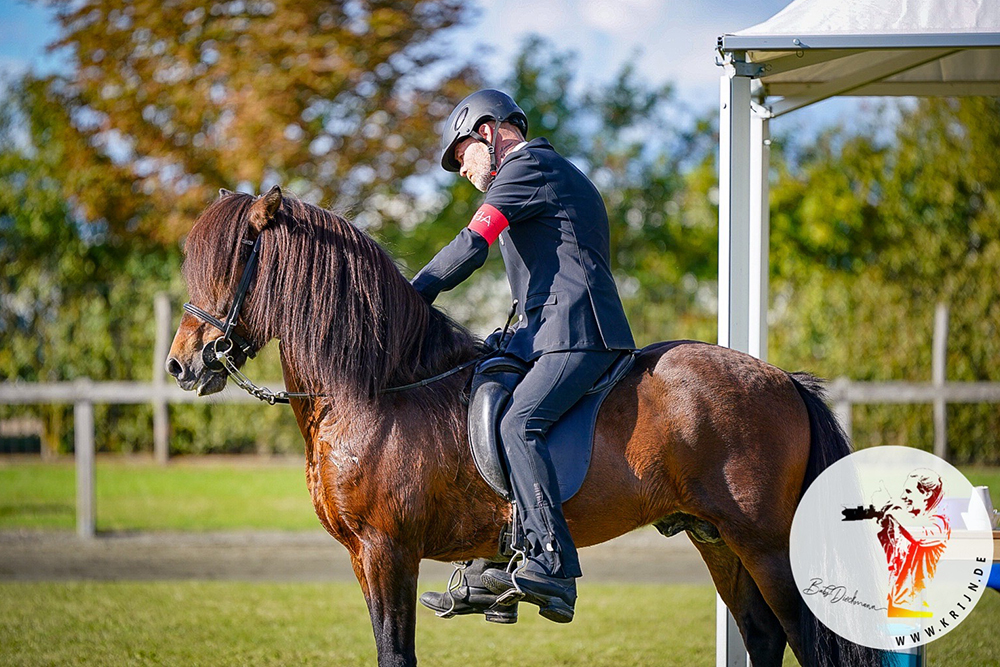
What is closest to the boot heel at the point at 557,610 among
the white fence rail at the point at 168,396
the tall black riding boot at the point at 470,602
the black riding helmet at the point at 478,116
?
the tall black riding boot at the point at 470,602

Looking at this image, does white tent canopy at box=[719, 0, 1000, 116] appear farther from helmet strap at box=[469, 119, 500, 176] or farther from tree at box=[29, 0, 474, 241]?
tree at box=[29, 0, 474, 241]

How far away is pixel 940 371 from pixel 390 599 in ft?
33.0

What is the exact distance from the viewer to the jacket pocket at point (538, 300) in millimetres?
3611

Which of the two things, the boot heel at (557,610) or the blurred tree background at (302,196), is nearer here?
the boot heel at (557,610)

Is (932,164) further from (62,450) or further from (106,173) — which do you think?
(62,450)

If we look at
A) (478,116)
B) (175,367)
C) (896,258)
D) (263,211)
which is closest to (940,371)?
(896,258)

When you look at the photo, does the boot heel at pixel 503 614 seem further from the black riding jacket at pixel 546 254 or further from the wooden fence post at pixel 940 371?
the wooden fence post at pixel 940 371

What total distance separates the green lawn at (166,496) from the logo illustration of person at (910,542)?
298 inches

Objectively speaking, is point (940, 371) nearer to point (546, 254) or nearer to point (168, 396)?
point (168, 396)

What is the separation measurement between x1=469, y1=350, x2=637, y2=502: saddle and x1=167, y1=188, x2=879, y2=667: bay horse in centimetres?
7

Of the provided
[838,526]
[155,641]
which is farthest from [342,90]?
[838,526]

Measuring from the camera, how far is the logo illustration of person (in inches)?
155

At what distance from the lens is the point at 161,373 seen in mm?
12367

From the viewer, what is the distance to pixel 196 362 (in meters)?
3.46
